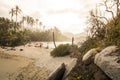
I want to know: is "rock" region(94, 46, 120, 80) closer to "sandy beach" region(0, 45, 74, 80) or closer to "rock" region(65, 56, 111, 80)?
"rock" region(65, 56, 111, 80)

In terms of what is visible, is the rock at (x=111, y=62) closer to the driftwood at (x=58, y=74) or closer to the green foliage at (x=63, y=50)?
the driftwood at (x=58, y=74)

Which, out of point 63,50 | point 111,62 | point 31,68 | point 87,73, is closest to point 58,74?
point 87,73

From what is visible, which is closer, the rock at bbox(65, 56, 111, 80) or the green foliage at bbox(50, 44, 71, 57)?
the rock at bbox(65, 56, 111, 80)

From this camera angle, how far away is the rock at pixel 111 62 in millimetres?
6530

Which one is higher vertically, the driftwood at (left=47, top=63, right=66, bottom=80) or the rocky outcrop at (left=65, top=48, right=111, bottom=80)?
the rocky outcrop at (left=65, top=48, right=111, bottom=80)

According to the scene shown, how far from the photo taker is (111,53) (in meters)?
7.57

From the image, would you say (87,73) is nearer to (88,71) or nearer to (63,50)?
(88,71)

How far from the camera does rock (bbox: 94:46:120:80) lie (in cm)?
653

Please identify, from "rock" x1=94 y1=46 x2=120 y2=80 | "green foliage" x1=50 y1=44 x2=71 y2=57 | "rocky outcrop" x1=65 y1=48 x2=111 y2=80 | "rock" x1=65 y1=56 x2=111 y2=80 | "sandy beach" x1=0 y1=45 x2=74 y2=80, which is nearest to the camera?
"rock" x1=94 y1=46 x2=120 y2=80

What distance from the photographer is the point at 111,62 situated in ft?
22.8

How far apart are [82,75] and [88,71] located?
1.12ft

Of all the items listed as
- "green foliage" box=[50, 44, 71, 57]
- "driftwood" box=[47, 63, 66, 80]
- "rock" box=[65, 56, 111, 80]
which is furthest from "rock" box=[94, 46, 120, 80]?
"green foliage" box=[50, 44, 71, 57]

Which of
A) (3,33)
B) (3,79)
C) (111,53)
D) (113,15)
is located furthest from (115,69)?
(3,33)

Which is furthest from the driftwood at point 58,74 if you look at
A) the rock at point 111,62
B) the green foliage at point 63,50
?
Answer: the green foliage at point 63,50
